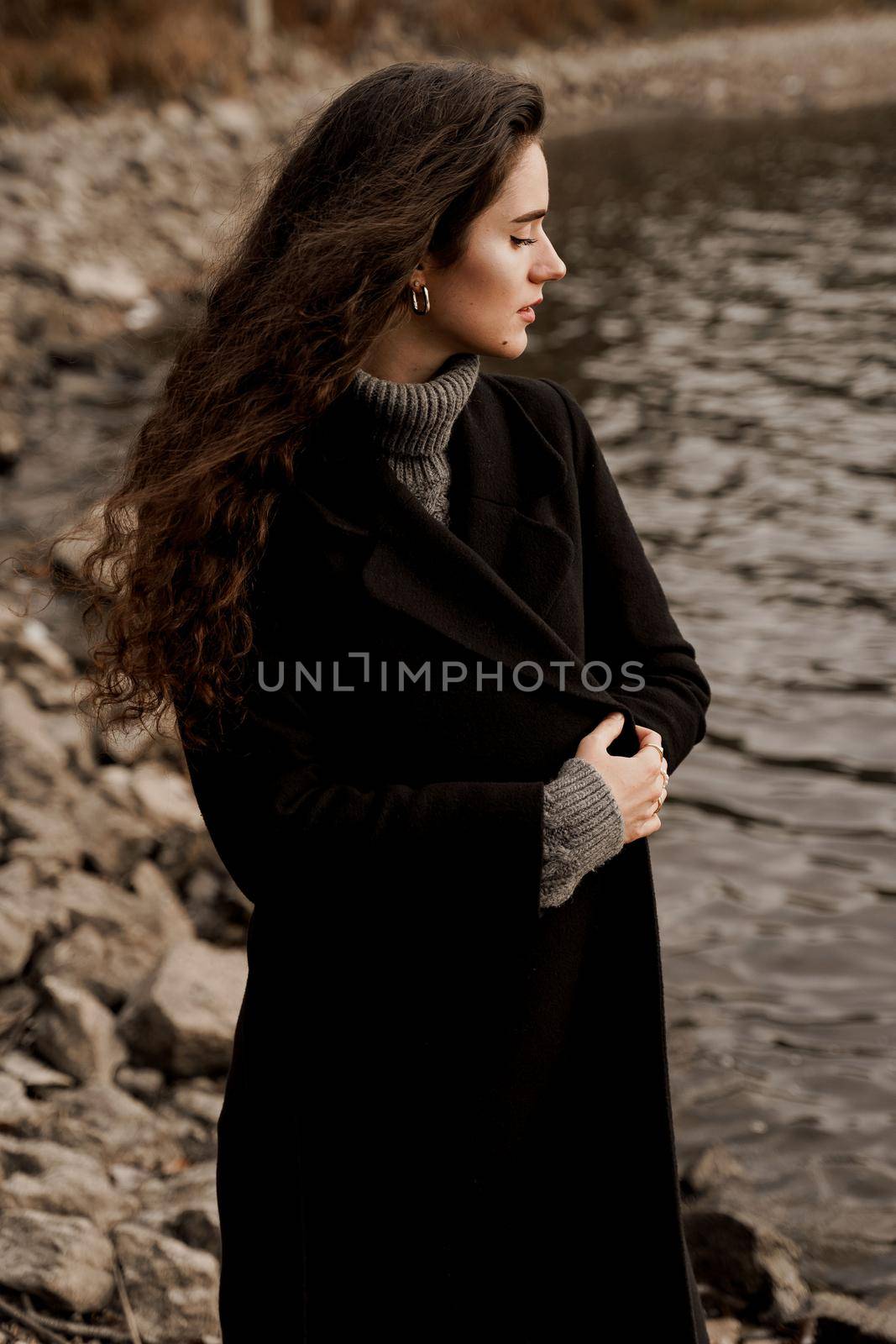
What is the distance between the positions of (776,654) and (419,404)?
4702mm

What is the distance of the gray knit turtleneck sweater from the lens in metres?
1.79

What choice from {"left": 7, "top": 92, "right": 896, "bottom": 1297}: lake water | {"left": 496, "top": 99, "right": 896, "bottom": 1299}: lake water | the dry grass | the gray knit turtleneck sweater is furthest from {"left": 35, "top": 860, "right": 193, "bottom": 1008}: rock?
the dry grass

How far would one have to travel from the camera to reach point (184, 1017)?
11.5 ft

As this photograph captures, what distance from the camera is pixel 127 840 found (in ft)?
15.1

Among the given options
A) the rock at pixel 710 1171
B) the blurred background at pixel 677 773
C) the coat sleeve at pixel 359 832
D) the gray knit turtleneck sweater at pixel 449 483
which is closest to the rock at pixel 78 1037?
the blurred background at pixel 677 773

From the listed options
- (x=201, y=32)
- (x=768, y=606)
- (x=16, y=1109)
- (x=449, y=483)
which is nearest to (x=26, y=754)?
(x=16, y=1109)

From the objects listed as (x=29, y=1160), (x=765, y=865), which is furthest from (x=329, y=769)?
(x=765, y=865)

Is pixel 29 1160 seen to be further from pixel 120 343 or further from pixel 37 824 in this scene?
pixel 120 343

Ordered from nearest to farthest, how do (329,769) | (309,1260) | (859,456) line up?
(329,769) < (309,1260) < (859,456)

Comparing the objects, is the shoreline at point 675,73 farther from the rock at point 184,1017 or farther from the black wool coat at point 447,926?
the black wool coat at point 447,926

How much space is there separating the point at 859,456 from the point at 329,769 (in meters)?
7.46

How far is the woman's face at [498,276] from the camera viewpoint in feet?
6.02

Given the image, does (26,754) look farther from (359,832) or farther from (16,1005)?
(359,832)

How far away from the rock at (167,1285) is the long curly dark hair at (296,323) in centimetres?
136
